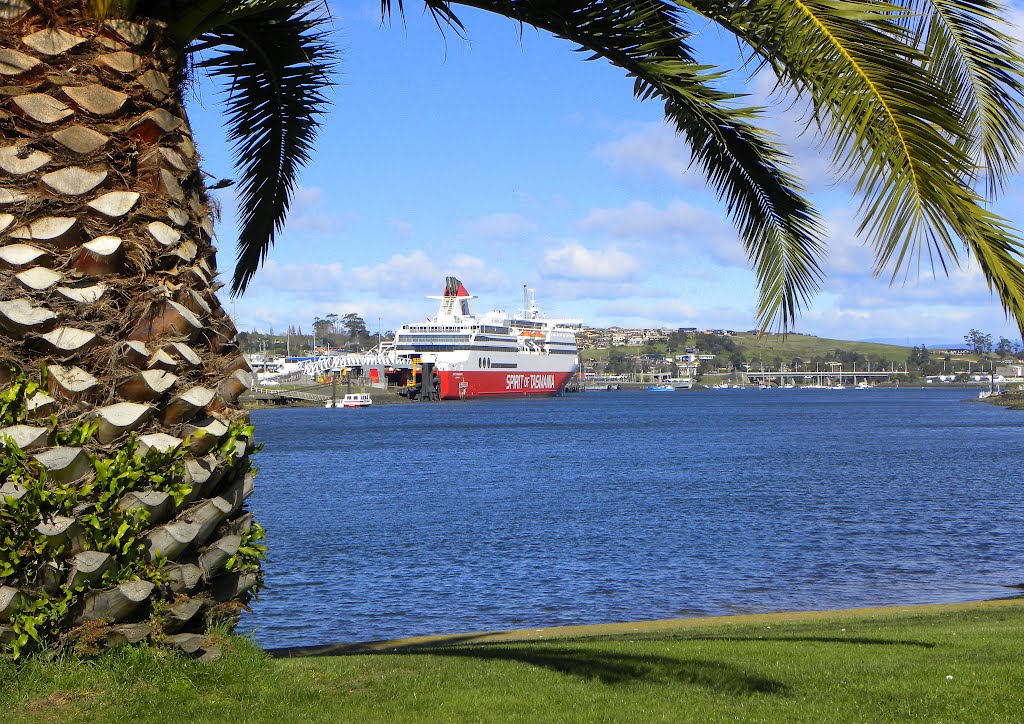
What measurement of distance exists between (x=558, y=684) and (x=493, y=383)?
96.4m

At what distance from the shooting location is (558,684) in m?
4.81

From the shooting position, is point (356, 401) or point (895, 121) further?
point (356, 401)

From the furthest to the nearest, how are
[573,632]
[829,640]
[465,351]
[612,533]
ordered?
[465,351], [612,533], [573,632], [829,640]

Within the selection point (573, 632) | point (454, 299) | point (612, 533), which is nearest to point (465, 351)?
point (454, 299)

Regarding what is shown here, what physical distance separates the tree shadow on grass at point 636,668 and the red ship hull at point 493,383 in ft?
296

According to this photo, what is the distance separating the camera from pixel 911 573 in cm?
1544

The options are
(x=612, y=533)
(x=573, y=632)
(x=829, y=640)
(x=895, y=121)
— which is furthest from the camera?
(x=612, y=533)

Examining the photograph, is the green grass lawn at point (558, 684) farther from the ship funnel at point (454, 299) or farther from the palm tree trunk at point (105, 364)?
the ship funnel at point (454, 299)

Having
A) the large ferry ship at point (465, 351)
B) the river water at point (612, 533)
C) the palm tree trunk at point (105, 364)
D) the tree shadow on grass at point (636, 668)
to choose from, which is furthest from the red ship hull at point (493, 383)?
the palm tree trunk at point (105, 364)

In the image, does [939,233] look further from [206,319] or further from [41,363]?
[41,363]

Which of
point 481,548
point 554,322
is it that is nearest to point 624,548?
point 481,548

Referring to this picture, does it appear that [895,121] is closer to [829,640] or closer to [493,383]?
[829,640]

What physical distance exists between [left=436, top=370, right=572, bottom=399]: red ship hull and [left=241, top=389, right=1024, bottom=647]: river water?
51.0 m

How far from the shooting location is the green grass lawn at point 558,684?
380 centimetres
